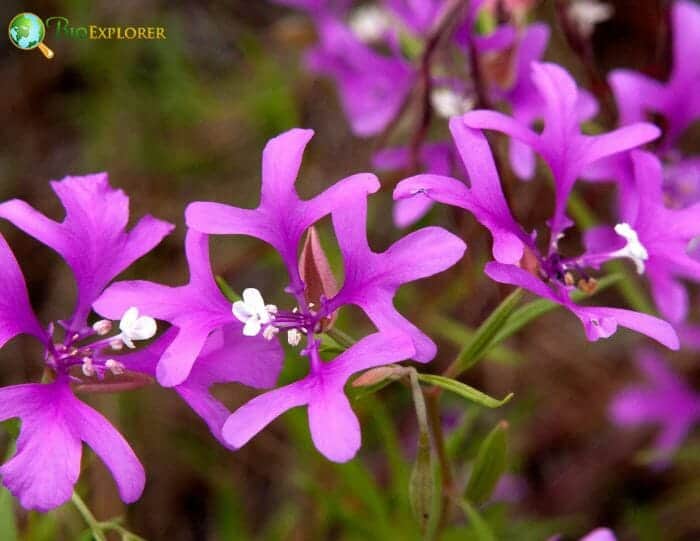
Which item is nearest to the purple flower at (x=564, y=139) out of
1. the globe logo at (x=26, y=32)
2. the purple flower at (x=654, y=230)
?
the purple flower at (x=654, y=230)

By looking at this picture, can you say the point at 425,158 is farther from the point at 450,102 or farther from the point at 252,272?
the point at 252,272

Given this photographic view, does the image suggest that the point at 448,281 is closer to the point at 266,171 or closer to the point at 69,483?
the point at 266,171

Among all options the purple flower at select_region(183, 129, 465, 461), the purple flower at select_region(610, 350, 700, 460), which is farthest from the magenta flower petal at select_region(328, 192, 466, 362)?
the purple flower at select_region(610, 350, 700, 460)

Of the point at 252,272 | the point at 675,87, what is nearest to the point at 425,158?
the point at 675,87

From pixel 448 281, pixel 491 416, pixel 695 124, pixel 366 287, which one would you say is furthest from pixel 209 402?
pixel 695 124

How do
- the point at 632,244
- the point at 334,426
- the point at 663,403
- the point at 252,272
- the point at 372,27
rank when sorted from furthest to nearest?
the point at 252,272
the point at 663,403
the point at 372,27
the point at 632,244
the point at 334,426

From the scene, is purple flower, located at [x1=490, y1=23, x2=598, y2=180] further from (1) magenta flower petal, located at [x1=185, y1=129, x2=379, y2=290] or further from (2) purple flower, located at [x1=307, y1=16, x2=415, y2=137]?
(1) magenta flower petal, located at [x1=185, y1=129, x2=379, y2=290]
